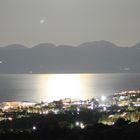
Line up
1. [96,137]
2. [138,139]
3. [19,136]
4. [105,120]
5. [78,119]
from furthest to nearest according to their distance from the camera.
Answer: [78,119] < [105,120] < [19,136] < [96,137] < [138,139]

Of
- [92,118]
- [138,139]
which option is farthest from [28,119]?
[138,139]

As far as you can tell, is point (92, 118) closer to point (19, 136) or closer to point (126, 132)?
point (19, 136)

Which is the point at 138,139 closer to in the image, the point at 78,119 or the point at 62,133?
the point at 62,133

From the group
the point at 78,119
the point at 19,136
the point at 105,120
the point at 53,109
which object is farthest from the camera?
the point at 53,109

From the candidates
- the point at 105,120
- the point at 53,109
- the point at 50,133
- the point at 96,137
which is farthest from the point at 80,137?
the point at 53,109

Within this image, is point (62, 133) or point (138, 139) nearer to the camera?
point (138, 139)

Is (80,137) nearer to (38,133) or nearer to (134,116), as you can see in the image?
(38,133)

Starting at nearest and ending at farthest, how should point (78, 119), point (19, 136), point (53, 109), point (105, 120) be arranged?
point (19, 136)
point (105, 120)
point (78, 119)
point (53, 109)

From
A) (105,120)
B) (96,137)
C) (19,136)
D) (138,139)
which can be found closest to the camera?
(138,139)

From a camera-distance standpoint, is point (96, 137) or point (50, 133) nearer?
point (96, 137)
